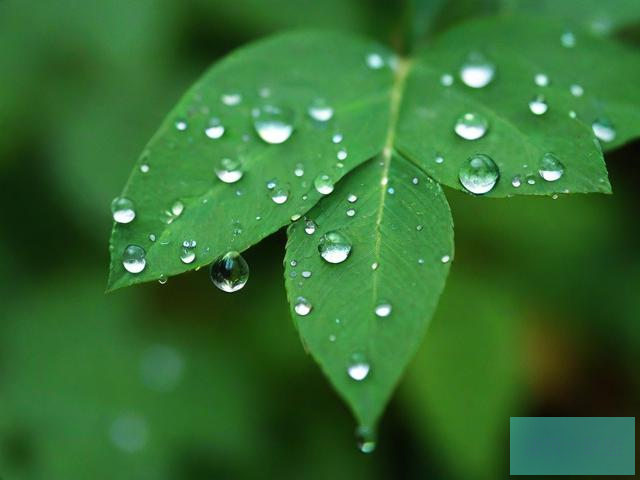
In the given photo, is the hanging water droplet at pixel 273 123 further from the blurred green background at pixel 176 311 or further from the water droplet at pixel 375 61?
the blurred green background at pixel 176 311

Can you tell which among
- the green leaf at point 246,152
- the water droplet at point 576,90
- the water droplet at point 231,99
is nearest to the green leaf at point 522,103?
the water droplet at point 576,90

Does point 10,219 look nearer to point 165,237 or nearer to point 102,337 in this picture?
point 102,337

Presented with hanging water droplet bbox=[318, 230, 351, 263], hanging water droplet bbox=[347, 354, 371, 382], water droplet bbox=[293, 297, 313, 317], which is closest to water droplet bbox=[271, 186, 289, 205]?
hanging water droplet bbox=[318, 230, 351, 263]

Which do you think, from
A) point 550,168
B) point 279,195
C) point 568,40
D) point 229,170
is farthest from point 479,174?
point 568,40

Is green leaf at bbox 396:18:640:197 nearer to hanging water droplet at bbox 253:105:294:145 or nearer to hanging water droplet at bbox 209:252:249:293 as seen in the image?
hanging water droplet at bbox 253:105:294:145

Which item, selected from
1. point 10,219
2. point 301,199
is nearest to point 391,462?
point 301,199

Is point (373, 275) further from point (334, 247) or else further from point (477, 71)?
point (477, 71)
